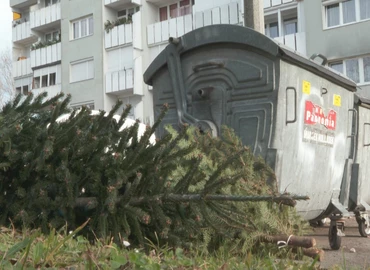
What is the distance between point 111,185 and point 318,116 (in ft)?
9.63

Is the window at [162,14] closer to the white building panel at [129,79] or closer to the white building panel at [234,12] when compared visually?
the white building panel at [129,79]

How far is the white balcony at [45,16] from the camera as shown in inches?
1318

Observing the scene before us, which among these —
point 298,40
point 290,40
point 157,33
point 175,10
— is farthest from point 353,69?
point 175,10

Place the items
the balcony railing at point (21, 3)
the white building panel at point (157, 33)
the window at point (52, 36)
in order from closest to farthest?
the white building panel at point (157, 33) < the window at point (52, 36) < the balcony railing at point (21, 3)

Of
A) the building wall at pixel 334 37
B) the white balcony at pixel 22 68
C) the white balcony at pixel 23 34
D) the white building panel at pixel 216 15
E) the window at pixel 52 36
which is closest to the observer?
the building wall at pixel 334 37

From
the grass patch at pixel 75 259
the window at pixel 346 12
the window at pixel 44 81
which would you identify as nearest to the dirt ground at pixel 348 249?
the grass patch at pixel 75 259

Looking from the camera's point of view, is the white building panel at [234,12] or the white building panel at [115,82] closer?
the white building panel at [234,12]

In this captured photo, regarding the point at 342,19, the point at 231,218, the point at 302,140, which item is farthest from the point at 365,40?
the point at 231,218

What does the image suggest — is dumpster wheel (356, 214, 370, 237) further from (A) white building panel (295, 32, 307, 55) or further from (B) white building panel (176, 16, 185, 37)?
(B) white building panel (176, 16, 185, 37)

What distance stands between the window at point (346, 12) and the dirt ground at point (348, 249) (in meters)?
15.9

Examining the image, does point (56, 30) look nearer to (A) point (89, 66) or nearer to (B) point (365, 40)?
(A) point (89, 66)

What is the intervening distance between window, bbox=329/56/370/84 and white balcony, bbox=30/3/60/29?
18901 millimetres

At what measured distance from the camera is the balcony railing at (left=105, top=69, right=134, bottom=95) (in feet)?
92.9

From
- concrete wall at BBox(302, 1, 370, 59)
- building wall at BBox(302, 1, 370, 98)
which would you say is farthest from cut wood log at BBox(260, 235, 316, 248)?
concrete wall at BBox(302, 1, 370, 59)
